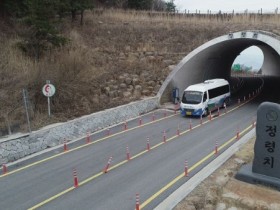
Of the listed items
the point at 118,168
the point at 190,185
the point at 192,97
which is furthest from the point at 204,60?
the point at 190,185

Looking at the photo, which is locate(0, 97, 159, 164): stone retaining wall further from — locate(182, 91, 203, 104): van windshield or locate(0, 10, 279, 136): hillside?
locate(182, 91, 203, 104): van windshield

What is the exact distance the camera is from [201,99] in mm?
29844

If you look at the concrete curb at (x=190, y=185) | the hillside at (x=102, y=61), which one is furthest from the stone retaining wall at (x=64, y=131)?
the concrete curb at (x=190, y=185)

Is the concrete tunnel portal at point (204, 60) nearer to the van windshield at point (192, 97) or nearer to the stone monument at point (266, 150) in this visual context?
the van windshield at point (192, 97)

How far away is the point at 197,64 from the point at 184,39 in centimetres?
537

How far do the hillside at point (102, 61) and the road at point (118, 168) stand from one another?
3595 mm

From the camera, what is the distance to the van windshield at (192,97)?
97.9 ft

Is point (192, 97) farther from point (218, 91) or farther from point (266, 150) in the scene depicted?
point (266, 150)

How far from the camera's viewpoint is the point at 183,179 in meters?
15.5

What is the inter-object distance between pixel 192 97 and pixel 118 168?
14.5 m

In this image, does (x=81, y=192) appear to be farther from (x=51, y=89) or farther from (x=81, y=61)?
(x=81, y=61)

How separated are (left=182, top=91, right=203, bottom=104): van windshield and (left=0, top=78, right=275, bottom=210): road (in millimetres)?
2962

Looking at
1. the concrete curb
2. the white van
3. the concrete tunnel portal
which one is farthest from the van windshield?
the concrete curb

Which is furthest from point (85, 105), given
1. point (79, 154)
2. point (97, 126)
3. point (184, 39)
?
point (184, 39)
